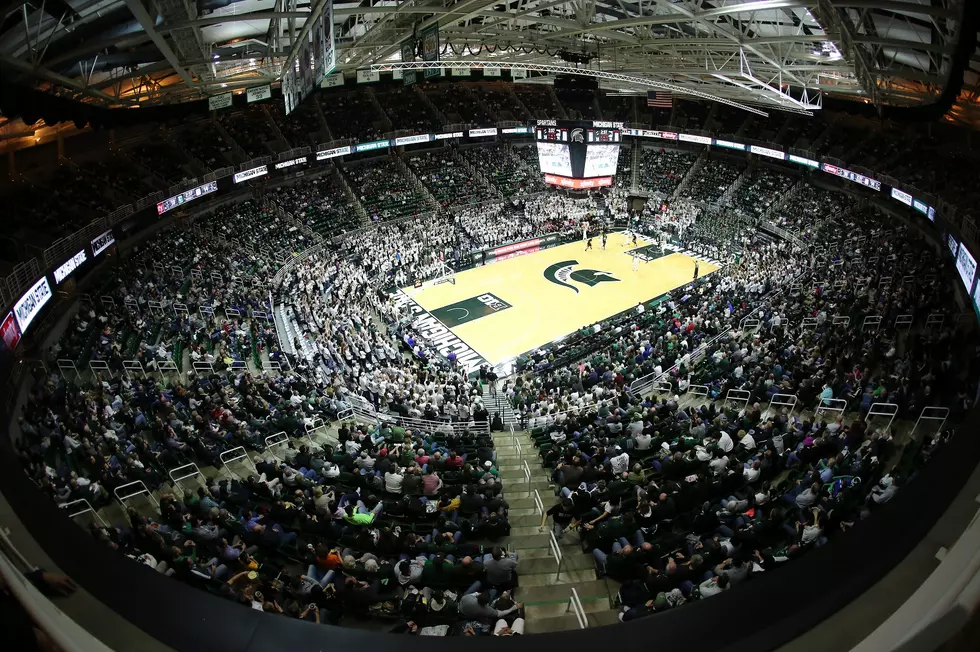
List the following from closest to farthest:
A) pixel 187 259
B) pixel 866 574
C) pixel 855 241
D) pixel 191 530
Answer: pixel 866 574
pixel 191 530
pixel 187 259
pixel 855 241

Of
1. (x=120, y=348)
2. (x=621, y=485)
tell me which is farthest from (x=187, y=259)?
(x=621, y=485)

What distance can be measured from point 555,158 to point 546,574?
28582 mm

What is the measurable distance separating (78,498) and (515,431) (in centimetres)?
1132

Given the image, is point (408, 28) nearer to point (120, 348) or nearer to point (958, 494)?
point (120, 348)

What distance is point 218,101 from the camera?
26.5m

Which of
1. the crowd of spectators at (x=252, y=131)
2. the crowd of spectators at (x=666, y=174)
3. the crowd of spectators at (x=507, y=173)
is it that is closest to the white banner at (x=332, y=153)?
the crowd of spectators at (x=252, y=131)

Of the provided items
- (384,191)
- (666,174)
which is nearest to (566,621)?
(384,191)

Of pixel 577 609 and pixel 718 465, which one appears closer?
pixel 577 609

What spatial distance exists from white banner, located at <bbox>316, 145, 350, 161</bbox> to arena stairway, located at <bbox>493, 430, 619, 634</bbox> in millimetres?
31145

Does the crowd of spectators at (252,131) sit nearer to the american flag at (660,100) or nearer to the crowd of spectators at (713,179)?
the american flag at (660,100)

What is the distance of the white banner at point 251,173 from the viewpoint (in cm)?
3478

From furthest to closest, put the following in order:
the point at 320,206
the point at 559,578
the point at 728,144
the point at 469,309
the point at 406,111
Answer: the point at 406,111, the point at 728,144, the point at 320,206, the point at 469,309, the point at 559,578

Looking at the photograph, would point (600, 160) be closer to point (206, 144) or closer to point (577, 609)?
point (206, 144)

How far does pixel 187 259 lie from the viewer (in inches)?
1166
